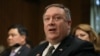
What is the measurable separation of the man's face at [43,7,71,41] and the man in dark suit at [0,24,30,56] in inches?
41.0

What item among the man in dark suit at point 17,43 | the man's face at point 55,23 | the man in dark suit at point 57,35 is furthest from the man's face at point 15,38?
the man's face at point 55,23

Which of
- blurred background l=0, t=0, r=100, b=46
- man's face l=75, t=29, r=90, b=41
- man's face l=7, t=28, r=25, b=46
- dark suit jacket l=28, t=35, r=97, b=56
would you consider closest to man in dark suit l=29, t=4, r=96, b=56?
dark suit jacket l=28, t=35, r=97, b=56

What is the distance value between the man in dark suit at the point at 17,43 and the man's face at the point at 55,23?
1040 millimetres

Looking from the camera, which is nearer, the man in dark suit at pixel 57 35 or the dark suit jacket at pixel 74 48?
the dark suit jacket at pixel 74 48

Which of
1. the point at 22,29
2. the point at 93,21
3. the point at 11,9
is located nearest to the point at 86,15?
the point at 93,21

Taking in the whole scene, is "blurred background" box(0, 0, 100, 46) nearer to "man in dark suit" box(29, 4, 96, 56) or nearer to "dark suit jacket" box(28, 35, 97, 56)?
"man in dark suit" box(29, 4, 96, 56)

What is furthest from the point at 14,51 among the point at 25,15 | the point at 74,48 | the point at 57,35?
the point at 25,15

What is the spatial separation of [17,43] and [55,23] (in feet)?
4.86

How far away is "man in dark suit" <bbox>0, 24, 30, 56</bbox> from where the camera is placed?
3727 millimetres

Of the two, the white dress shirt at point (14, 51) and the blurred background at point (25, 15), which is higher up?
the blurred background at point (25, 15)

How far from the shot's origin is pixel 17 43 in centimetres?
407

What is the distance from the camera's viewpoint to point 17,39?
4098 millimetres

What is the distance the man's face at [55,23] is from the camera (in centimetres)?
269

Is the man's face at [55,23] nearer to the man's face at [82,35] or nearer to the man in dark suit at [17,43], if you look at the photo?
the man's face at [82,35]
